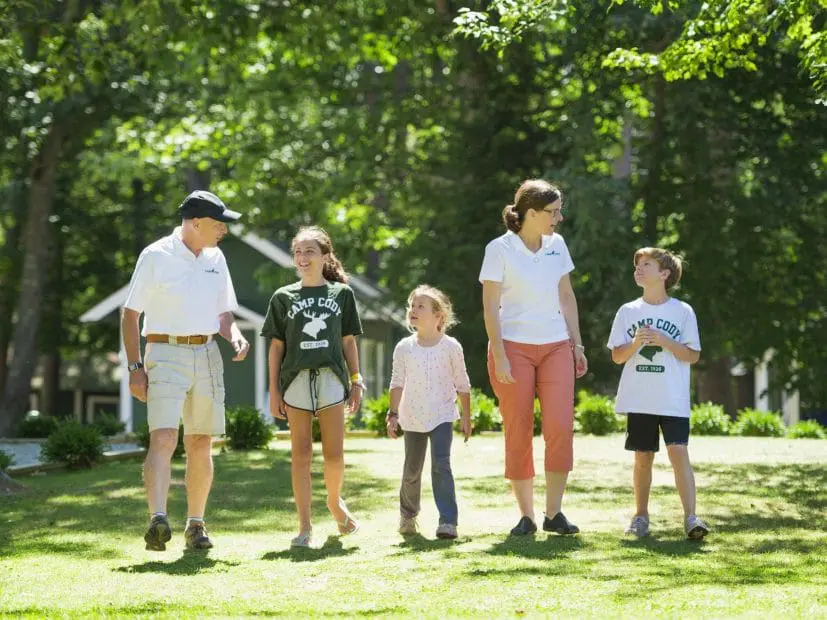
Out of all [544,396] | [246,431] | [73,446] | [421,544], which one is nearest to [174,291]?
[421,544]

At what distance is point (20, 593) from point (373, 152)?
66.9 feet

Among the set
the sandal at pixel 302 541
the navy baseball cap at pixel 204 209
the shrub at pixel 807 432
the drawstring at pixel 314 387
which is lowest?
the sandal at pixel 302 541

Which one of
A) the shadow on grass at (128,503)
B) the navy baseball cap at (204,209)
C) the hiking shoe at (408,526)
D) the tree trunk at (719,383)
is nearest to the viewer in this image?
the navy baseball cap at (204,209)

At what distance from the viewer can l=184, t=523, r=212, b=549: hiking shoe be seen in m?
8.85

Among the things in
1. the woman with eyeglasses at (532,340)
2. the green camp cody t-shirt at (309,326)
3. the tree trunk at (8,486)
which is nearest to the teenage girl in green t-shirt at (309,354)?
the green camp cody t-shirt at (309,326)

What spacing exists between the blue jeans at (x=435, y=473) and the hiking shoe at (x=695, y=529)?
54.8 inches

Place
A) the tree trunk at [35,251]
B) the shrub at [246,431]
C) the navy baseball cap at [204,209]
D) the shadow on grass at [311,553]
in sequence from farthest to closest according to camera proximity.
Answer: the tree trunk at [35,251] → the shrub at [246,431] → the navy baseball cap at [204,209] → the shadow on grass at [311,553]

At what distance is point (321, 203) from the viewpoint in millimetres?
27781

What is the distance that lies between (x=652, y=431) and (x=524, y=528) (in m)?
0.98

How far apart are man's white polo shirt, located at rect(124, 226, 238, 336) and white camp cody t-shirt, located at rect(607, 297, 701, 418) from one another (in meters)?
2.48

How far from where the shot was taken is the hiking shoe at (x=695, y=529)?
8.91 m

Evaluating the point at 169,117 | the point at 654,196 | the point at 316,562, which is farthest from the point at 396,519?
the point at 169,117

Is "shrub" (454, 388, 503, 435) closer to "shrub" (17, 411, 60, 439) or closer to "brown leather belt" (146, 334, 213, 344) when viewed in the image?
"shrub" (17, 411, 60, 439)

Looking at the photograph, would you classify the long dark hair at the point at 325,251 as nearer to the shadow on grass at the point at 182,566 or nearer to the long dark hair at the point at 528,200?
the long dark hair at the point at 528,200
